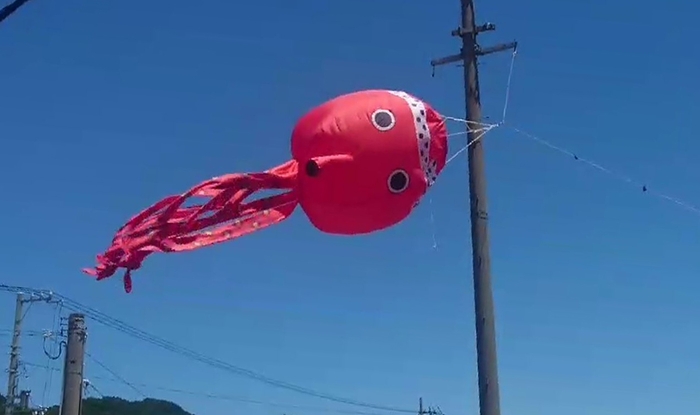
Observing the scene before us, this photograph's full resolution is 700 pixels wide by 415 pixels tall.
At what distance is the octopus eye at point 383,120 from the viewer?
8594 mm

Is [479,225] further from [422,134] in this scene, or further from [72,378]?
[72,378]

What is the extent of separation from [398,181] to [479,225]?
8.79ft

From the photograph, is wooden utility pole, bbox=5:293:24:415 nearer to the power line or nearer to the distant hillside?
the distant hillside

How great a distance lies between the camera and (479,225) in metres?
11.1

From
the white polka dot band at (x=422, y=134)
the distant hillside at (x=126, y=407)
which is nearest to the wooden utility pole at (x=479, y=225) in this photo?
the white polka dot band at (x=422, y=134)

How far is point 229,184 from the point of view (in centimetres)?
839

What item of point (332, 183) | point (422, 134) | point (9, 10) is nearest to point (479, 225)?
point (422, 134)

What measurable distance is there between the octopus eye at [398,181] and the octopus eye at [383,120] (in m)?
0.38

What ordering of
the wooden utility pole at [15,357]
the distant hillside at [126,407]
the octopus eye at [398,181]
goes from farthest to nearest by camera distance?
the distant hillside at [126,407] → the wooden utility pole at [15,357] → the octopus eye at [398,181]

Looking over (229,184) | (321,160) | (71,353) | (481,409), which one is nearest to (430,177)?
(321,160)

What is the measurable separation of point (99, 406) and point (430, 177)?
54.5m

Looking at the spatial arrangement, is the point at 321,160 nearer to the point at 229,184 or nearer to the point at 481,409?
the point at 229,184

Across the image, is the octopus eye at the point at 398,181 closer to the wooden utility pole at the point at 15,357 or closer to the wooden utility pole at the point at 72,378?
the wooden utility pole at the point at 72,378

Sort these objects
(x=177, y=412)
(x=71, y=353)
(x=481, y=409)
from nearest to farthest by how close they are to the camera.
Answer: (x=481, y=409) → (x=71, y=353) → (x=177, y=412)
